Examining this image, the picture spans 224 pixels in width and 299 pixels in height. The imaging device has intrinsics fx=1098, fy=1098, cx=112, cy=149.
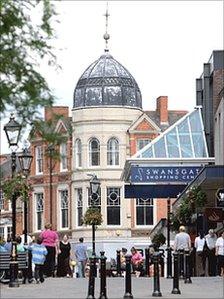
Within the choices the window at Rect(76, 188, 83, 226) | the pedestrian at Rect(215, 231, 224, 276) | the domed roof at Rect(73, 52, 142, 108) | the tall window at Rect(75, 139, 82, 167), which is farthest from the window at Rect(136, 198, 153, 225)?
the pedestrian at Rect(215, 231, 224, 276)

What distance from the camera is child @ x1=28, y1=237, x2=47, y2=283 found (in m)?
27.8

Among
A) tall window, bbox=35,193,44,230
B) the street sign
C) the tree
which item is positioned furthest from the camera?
tall window, bbox=35,193,44,230

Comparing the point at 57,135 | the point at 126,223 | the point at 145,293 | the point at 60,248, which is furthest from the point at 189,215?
the point at 126,223

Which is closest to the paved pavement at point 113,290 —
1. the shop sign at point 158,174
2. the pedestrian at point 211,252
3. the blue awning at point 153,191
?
the pedestrian at point 211,252

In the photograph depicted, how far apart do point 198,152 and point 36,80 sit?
34347 millimetres

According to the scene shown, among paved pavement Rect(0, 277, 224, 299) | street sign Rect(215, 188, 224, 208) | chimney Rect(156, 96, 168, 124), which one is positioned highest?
chimney Rect(156, 96, 168, 124)

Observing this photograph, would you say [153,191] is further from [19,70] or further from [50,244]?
[19,70]

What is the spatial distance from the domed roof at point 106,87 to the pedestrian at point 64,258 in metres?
36.2

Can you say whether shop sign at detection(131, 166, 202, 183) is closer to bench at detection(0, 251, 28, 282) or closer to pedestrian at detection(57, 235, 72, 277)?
pedestrian at detection(57, 235, 72, 277)

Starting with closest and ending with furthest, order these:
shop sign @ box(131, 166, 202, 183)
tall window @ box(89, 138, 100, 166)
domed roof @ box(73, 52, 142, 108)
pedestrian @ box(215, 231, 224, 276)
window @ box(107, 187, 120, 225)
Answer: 1. pedestrian @ box(215, 231, 224, 276)
2. shop sign @ box(131, 166, 202, 183)
3. window @ box(107, 187, 120, 225)
4. tall window @ box(89, 138, 100, 166)
5. domed roof @ box(73, 52, 142, 108)

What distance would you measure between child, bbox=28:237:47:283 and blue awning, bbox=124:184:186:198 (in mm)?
16486

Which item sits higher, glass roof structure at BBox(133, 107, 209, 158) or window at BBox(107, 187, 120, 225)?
glass roof structure at BBox(133, 107, 209, 158)

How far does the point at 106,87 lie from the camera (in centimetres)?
7056

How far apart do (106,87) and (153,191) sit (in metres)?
26.2
